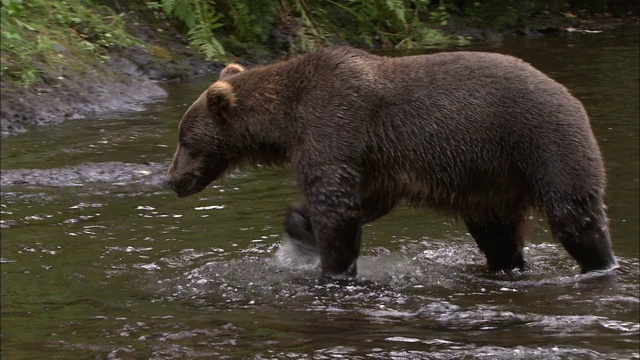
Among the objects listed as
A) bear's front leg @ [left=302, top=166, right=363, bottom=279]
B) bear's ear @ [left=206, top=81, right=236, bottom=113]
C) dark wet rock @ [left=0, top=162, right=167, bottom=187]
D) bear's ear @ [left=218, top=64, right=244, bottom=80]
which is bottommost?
dark wet rock @ [left=0, top=162, right=167, bottom=187]

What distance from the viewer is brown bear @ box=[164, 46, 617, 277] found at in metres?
6.80

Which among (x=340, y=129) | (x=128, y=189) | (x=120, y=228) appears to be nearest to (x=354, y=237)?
(x=340, y=129)

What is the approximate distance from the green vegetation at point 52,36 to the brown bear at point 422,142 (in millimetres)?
5896

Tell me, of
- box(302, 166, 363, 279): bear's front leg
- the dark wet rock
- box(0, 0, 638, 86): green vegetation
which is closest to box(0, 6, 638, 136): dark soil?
box(0, 0, 638, 86): green vegetation

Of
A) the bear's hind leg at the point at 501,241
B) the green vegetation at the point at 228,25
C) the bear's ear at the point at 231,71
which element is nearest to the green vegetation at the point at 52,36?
the green vegetation at the point at 228,25

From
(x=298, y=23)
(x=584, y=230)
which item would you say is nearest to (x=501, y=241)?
(x=584, y=230)

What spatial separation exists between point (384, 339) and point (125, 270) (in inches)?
95.0

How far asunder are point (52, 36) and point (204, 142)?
6966 mm

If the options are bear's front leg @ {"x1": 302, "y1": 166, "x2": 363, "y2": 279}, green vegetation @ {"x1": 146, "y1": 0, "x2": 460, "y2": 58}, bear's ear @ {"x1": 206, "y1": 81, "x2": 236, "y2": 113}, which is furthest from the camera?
green vegetation @ {"x1": 146, "y1": 0, "x2": 460, "y2": 58}

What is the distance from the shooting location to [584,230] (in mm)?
6887

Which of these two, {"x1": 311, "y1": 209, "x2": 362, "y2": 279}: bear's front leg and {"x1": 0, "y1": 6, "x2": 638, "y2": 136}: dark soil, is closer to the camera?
{"x1": 311, "y1": 209, "x2": 362, "y2": 279}: bear's front leg

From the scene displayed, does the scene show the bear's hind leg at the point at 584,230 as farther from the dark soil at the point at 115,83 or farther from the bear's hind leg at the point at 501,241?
the dark soil at the point at 115,83

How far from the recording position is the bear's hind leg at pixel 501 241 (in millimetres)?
7523

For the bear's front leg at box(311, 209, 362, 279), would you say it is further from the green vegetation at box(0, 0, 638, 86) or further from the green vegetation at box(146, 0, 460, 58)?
the green vegetation at box(146, 0, 460, 58)
